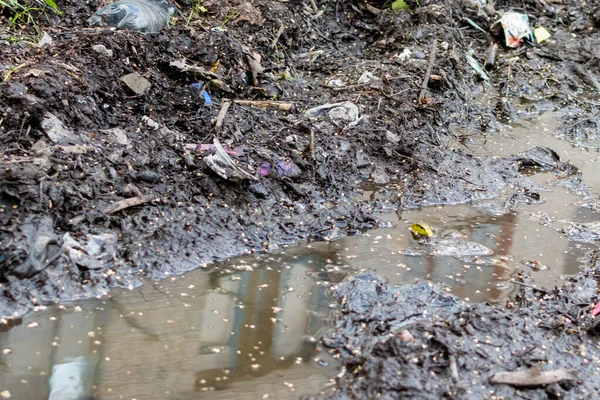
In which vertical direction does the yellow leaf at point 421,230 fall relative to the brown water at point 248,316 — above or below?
above

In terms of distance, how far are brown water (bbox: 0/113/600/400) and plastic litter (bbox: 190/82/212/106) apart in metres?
1.57

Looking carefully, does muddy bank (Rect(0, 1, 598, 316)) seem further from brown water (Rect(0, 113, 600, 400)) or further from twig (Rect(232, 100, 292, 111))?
brown water (Rect(0, 113, 600, 400))

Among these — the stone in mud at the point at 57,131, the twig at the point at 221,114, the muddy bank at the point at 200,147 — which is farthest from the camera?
the twig at the point at 221,114

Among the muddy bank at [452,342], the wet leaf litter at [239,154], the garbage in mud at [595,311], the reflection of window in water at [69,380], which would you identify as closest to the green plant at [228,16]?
the wet leaf litter at [239,154]

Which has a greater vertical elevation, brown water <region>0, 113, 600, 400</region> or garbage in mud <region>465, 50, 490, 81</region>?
garbage in mud <region>465, 50, 490, 81</region>

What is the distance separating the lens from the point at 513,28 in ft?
25.8

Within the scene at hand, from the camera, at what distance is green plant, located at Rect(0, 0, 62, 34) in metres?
5.12

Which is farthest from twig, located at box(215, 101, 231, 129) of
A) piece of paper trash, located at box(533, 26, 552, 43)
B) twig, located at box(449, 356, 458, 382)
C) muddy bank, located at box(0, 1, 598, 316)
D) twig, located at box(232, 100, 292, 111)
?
piece of paper trash, located at box(533, 26, 552, 43)

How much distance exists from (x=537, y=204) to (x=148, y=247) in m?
2.98

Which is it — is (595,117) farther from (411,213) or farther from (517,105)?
(411,213)

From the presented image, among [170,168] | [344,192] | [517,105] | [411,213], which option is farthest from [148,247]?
[517,105]

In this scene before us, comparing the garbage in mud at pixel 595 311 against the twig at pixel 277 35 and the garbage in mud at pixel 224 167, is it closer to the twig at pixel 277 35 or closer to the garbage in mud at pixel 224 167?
the garbage in mud at pixel 224 167

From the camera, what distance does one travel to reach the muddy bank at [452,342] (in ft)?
8.90

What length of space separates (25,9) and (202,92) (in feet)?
5.71
